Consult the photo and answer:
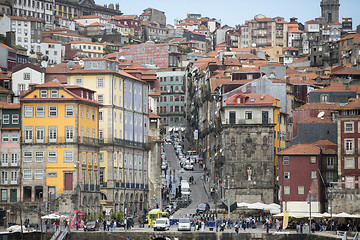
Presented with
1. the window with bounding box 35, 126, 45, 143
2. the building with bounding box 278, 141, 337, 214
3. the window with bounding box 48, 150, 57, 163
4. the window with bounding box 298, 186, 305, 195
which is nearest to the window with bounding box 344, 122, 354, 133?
the building with bounding box 278, 141, 337, 214

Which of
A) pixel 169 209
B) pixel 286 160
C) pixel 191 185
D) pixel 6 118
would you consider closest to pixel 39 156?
pixel 6 118

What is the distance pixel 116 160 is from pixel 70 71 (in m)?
13.5

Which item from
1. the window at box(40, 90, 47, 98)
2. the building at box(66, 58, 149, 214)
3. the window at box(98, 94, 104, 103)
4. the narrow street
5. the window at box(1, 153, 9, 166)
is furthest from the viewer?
the narrow street

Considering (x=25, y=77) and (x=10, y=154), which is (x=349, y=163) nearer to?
(x=10, y=154)

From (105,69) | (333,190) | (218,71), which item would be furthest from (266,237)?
(218,71)

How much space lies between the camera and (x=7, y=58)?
186750 millimetres

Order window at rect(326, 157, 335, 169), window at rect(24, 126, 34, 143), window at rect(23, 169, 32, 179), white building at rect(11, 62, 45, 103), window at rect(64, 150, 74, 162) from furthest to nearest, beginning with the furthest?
white building at rect(11, 62, 45, 103) < window at rect(326, 157, 335, 169) < window at rect(24, 126, 34, 143) < window at rect(23, 169, 32, 179) < window at rect(64, 150, 74, 162)

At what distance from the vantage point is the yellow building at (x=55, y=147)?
11606cm

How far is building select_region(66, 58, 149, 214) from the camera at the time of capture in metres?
131

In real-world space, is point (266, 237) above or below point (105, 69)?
below

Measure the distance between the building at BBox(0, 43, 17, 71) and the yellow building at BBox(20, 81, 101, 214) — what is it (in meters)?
65.9

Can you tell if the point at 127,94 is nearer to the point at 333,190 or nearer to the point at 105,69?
the point at 105,69

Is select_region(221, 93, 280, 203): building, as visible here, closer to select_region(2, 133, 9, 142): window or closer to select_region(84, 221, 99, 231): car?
select_region(2, 133, 9, 142): window

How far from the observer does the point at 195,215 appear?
418 ft
